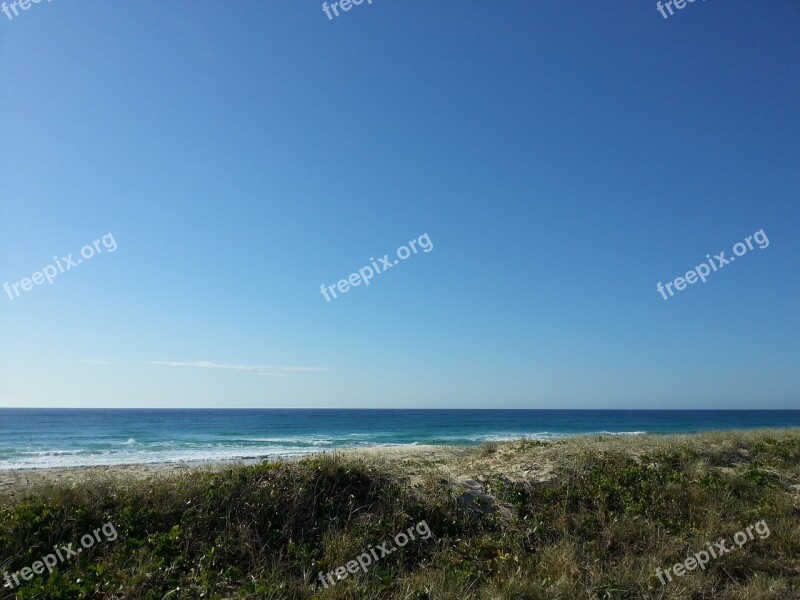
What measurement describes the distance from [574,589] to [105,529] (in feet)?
20.6

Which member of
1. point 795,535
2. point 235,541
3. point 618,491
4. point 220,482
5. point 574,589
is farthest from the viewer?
point 618,491

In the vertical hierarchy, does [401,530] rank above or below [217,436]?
above

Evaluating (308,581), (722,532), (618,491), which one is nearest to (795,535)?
(722,532)

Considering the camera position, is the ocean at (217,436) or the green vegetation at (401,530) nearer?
the green vegetation at (401,530)

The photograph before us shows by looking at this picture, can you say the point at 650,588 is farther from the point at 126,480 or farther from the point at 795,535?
the point at 126,480

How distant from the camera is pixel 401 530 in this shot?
7.62 meters

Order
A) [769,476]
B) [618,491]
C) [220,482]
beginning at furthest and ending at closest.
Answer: [769,476] → [618,491] → [220,482]

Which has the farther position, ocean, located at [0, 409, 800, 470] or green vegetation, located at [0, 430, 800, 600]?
ocean, located at [0, 409, 800, 470]

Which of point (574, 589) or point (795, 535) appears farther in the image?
point (795, 535)

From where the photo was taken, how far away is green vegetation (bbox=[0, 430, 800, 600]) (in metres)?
5.94

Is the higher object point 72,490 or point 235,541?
point 72,490

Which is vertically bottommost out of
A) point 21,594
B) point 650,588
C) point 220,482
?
point 650,588

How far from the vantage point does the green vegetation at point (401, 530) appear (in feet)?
19.5

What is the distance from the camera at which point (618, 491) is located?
360 inches
